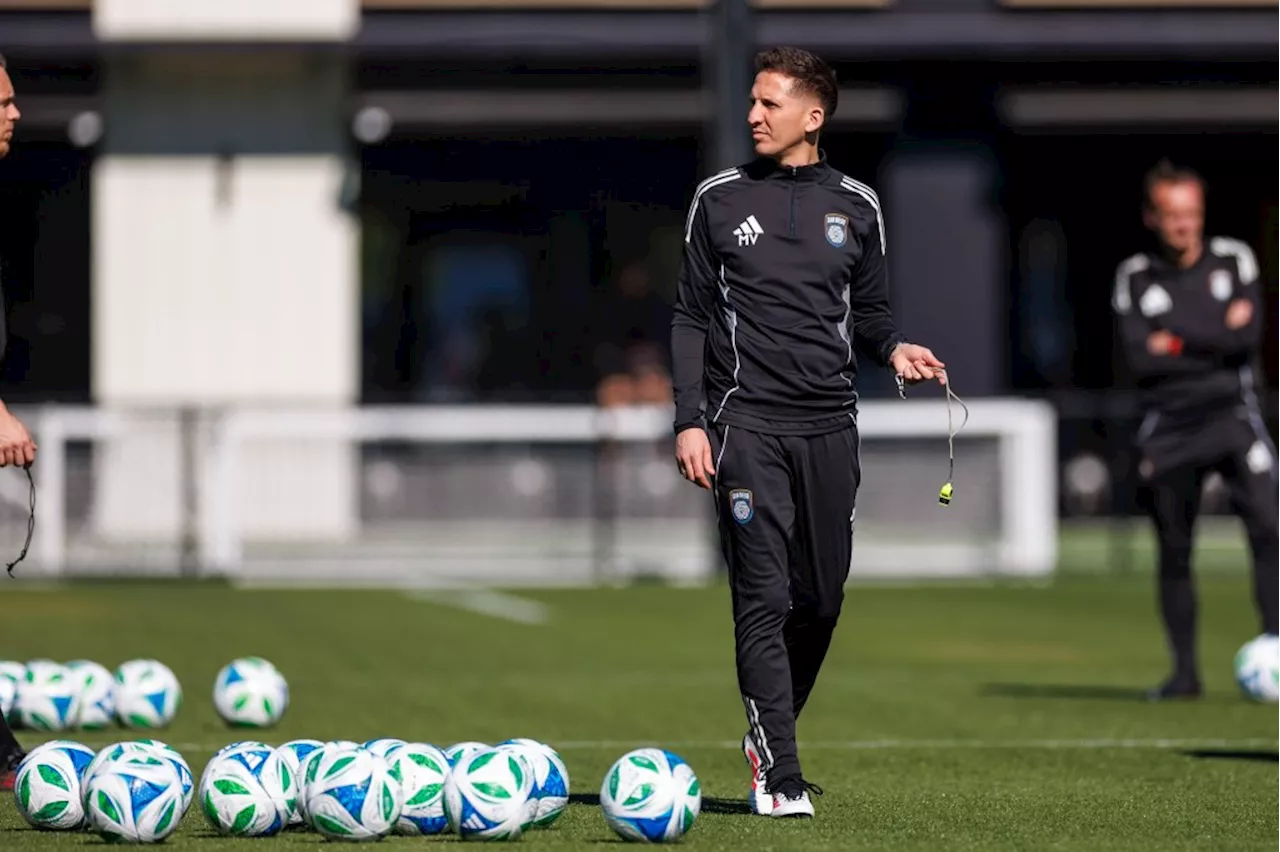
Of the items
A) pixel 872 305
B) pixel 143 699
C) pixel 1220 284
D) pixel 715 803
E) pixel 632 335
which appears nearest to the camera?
pixel 872 305

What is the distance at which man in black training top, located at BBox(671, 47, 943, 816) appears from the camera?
8.09m

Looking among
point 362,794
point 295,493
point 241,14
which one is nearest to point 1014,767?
point 362,794

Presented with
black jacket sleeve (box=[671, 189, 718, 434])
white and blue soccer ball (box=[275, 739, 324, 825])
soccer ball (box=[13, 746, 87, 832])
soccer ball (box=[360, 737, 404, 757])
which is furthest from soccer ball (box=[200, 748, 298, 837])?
black jacket sleeve (box=[671, 189, 718, 434])

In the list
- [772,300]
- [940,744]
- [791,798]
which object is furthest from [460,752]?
[940,744]

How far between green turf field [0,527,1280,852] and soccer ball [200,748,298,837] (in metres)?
A: 0.10

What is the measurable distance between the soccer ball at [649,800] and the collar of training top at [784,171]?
1949 millimetres

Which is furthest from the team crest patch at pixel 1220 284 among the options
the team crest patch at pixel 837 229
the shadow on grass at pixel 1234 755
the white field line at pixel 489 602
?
the white field line at pixel 489 602

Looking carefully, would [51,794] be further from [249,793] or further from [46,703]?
[46,703]

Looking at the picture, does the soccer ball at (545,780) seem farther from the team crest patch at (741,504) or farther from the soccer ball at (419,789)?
the team crest patch at (741,504)

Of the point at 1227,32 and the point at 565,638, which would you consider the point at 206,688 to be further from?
the point at 1227,32

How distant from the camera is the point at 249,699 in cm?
1112

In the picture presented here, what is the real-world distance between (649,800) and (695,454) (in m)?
1.16

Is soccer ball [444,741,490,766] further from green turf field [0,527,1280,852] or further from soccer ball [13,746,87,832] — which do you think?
soccer ball [13,746,87,832]

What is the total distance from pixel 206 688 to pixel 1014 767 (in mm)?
4893
